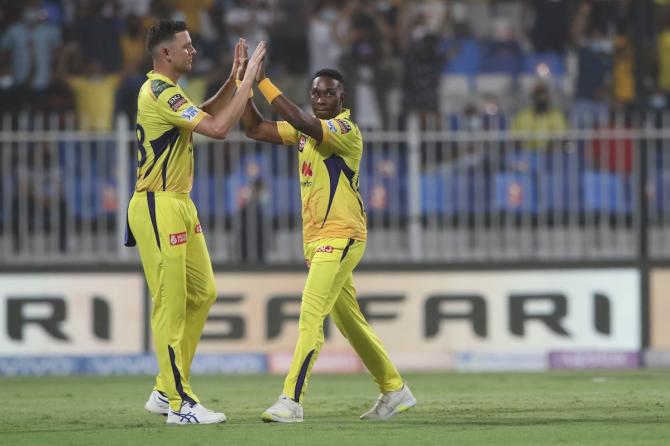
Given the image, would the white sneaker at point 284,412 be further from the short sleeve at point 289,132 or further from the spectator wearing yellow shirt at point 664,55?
the spectator wearing yellow shirt at point 664,55

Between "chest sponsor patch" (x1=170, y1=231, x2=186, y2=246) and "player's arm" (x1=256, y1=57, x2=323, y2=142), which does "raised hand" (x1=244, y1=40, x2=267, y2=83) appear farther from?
"chest sponsor patch" (x1=170, y1=231, x2=186, y2=246)

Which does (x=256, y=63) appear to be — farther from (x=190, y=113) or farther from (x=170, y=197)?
(x=170, y=197)

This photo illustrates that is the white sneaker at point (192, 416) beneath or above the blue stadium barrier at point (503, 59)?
beneath

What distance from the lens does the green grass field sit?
26.0ft

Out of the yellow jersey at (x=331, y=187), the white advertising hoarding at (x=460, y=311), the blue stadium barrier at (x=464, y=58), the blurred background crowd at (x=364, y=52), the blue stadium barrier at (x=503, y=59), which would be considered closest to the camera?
the yellow jersey at (x=331, y=187)

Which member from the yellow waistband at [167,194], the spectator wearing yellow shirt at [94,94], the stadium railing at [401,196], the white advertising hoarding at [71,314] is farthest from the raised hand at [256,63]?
the spectator wearing yellow shirt at [94,94]

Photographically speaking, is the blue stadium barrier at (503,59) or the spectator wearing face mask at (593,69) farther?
the blue stadium barrier at (503,59)

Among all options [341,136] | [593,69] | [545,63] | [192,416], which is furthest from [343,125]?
[545,63]

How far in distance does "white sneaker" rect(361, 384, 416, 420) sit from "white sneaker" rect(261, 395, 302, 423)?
0.63 meters

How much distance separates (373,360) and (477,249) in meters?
5.92

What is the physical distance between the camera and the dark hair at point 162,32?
8828mm

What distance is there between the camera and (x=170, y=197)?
345 inches

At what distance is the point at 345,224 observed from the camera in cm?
904

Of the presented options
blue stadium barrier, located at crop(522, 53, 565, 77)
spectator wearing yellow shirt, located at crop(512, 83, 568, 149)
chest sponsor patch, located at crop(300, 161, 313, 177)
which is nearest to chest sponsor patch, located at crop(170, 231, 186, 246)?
chest sponsor patch, located at crop(300, 161, 313, 177)
